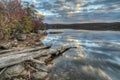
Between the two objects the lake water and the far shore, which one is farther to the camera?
the far shore

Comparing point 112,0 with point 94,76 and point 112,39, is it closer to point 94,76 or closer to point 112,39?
point 112,39

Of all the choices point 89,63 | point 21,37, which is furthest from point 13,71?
point 21,37

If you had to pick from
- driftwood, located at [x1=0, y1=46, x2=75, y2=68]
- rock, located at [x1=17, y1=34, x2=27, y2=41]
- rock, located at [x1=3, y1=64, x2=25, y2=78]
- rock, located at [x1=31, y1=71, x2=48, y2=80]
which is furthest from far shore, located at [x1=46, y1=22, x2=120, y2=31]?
rock, located at [x1=3, y1=64, x2=25, y2=78]

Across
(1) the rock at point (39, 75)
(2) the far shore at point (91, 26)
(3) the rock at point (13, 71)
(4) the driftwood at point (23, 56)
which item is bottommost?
(1) the rock at point (39, 75)

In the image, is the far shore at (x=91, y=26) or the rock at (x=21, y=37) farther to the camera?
the far shore at (x=91, y=26)

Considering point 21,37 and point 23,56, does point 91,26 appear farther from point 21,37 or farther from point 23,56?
point 23,56

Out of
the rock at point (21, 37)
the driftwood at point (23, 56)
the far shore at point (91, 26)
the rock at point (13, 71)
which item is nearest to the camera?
the rock at point (13, 71)

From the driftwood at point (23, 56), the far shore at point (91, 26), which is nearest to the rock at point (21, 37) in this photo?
the driftwood at point (23, 56)

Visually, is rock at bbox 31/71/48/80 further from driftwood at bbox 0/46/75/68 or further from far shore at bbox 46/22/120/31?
far shore at bbox 46/22/120/31

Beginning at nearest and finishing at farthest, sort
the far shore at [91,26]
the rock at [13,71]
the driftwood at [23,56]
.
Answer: the rock at [13,71] → the driftwood at [23,56] → the far shore at [91,26]

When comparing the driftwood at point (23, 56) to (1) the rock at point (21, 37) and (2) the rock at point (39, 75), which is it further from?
(1) the rock at point (21, 37)

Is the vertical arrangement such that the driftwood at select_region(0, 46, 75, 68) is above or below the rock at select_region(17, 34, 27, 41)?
below

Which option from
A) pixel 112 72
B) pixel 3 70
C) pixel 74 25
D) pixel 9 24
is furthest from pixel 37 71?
pixel 74 25

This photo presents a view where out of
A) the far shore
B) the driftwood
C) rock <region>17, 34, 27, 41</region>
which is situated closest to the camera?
the driftwood
